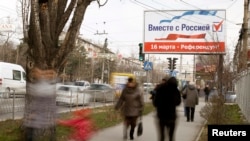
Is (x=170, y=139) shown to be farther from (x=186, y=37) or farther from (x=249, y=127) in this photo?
(x=186, y=37)

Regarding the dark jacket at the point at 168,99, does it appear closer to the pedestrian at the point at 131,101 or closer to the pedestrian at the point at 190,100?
the pedestrian at the point at 131,101

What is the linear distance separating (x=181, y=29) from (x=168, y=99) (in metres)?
23.5

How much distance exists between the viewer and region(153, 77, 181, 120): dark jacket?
9820 mm

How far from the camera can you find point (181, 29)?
1294 inches

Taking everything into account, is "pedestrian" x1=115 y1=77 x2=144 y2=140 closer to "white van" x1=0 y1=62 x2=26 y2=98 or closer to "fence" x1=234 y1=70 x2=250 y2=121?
"fence" x1=234 y1=70 x2=250 y2=121

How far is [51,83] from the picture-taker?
8.21m

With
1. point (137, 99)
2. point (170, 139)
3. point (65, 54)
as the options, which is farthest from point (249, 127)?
point (65, 54)

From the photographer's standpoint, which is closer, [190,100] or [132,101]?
[132,101]

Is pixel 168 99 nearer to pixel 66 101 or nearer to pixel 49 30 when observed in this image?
pixel 49 30

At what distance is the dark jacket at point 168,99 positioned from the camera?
9820 mm

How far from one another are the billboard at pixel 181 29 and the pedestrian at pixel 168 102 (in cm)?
2221

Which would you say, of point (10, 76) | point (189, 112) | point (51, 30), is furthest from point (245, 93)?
point (10, 76)

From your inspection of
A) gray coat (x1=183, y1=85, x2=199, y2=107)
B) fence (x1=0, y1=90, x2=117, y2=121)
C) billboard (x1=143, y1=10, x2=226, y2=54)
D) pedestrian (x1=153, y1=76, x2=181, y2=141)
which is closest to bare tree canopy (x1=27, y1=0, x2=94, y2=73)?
fence (x1=0, y1=90, x2=117, y2=121)

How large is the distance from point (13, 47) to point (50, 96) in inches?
3291
